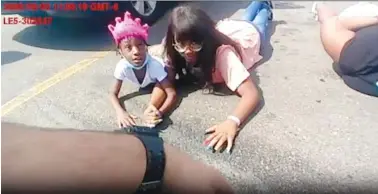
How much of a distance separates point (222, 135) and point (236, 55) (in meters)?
0.70

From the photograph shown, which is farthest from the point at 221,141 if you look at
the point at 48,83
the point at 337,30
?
the point at 337,30

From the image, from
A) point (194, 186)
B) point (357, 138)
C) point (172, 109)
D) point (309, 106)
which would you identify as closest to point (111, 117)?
point (172, 109)

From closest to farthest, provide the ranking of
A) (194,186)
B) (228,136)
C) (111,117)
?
(194,186) < (228,136) < (111,117)

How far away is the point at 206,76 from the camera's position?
294 cm

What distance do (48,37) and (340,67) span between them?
7.84ft

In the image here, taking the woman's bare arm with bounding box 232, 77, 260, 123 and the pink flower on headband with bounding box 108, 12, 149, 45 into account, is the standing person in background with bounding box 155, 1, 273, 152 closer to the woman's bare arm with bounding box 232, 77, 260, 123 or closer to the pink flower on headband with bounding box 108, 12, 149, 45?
the woman's bare arm with bounding box 232, 77, 260, 123

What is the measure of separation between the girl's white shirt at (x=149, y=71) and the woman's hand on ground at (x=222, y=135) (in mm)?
530

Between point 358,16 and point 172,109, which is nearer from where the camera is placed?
point 172,109

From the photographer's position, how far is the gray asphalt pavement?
219cm

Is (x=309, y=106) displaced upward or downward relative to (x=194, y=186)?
downward

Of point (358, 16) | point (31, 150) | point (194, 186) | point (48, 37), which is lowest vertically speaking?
point (48, 37)

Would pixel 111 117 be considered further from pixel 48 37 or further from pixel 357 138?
pixel 48 37

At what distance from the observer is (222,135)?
2.42m
